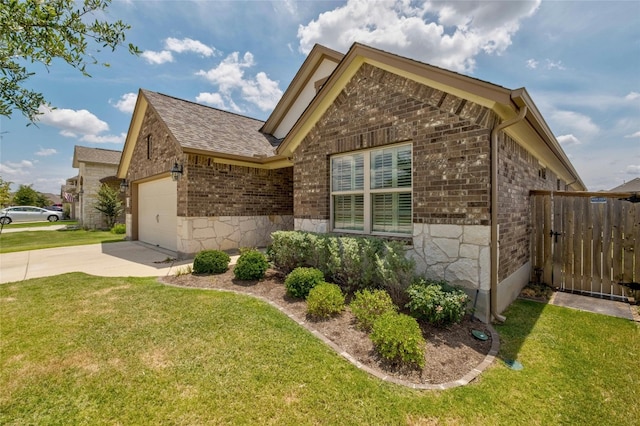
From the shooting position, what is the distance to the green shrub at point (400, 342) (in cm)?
309

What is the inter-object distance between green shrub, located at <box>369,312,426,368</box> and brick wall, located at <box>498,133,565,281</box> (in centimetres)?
241

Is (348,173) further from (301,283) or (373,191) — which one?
(301,283)

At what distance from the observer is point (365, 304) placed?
4078mm

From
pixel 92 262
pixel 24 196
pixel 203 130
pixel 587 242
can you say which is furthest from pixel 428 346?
pixel 24 196

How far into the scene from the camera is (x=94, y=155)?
2394cm

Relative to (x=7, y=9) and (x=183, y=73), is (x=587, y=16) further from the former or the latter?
(x=183, y=73)

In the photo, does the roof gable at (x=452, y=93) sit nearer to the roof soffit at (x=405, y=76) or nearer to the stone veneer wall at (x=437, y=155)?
the roof soffit at (x=405, y=76)

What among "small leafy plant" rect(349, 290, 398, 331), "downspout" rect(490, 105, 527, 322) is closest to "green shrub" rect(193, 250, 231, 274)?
"small leafy plant" rect(349, 290, 398, 331)

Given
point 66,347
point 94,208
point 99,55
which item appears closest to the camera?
point 99,55

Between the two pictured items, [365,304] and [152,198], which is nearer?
[365,304]

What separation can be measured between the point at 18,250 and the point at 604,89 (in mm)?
20647

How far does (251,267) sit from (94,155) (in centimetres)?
2630

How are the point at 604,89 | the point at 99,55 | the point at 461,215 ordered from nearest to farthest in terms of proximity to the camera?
the point at 99,55, the point at 461,215, the point at 604,89

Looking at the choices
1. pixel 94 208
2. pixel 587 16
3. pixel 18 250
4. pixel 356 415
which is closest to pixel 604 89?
pixel 587 16
